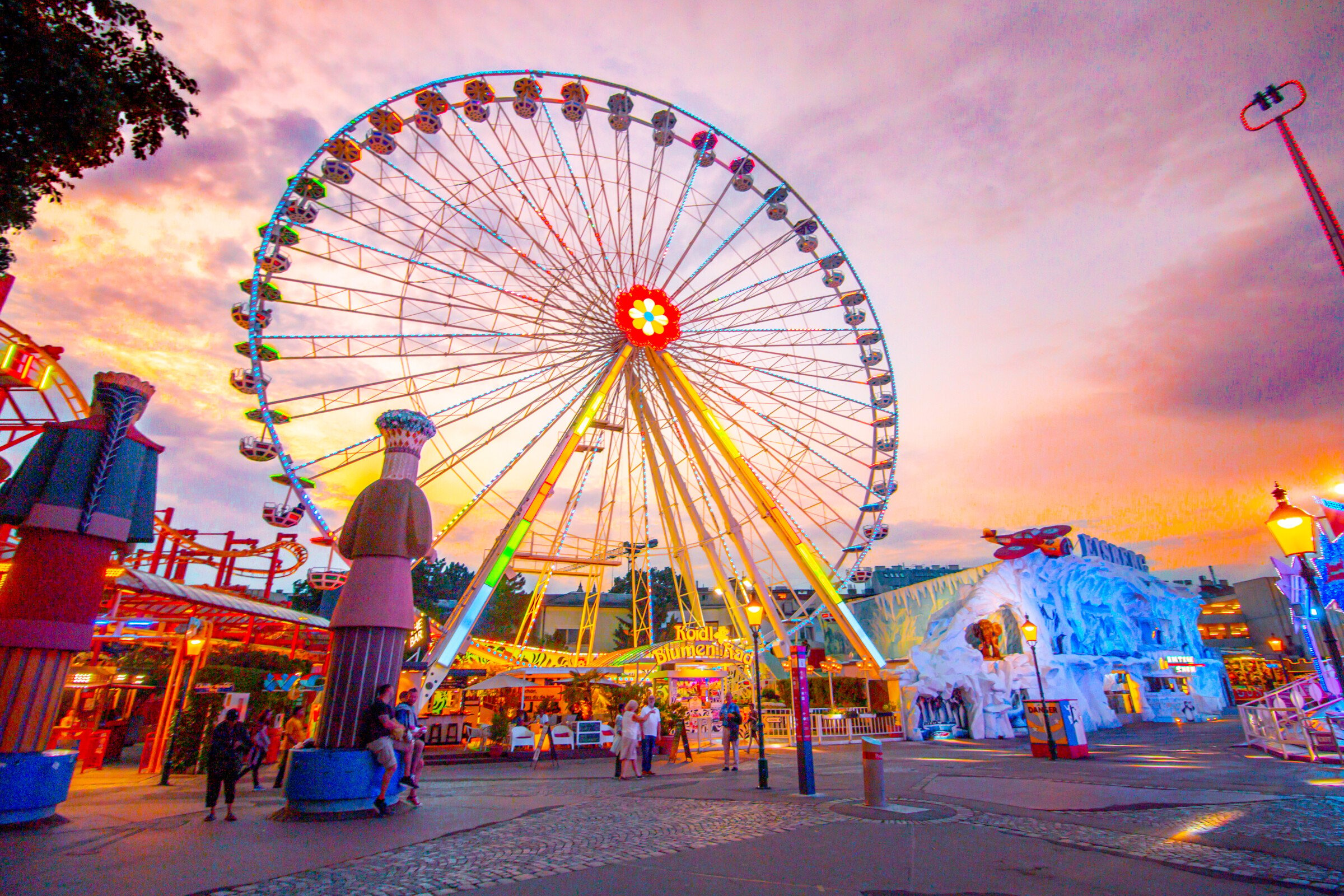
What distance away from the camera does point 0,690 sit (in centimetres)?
704

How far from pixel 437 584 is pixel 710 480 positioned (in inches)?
1466

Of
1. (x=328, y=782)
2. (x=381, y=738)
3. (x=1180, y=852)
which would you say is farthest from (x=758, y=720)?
(x=328, y=782)

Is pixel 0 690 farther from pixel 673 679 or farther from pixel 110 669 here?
pixel 110 669

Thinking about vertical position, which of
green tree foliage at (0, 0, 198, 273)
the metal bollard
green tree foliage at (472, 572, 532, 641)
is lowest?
the metal bollard

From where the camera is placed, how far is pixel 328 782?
805 centimetres

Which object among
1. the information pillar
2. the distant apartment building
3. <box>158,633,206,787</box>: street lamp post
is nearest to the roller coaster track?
<box>158,633,206,787</box>: street lamp post

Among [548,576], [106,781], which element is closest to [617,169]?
[548,576]

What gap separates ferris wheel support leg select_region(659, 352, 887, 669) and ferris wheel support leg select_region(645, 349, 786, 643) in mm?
220

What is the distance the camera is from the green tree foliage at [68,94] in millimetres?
5047

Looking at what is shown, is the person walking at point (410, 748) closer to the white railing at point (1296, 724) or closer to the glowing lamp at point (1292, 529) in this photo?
the glowing lamp at point (1292, 529)

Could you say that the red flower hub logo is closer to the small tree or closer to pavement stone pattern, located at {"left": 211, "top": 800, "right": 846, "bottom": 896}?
the small tree

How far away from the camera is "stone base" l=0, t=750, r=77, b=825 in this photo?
6758 millimetres

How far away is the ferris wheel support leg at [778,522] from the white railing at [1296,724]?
31.5 ft

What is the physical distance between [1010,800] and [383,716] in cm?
827
